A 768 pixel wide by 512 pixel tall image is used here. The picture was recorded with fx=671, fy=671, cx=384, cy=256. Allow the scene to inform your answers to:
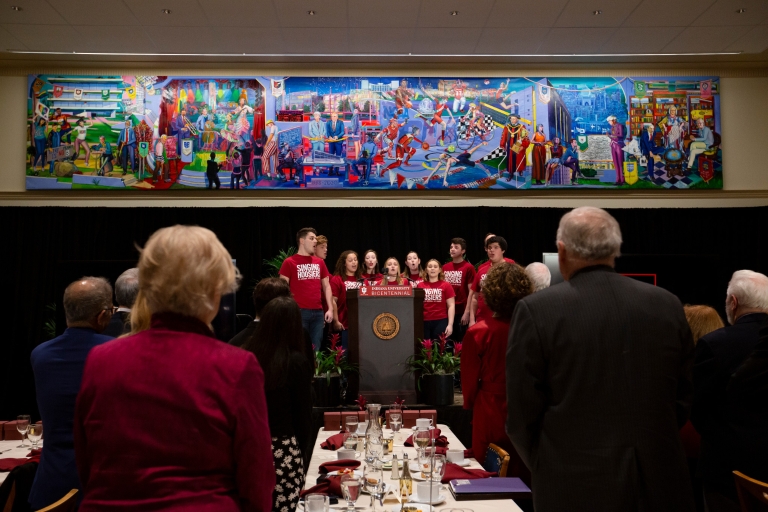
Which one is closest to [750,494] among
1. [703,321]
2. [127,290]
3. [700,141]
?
[703,321]

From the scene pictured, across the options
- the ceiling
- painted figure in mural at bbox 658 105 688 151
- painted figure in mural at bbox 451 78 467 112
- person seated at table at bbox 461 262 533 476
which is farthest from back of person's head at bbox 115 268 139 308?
painted figure in mural at bbox 658 105 688 151

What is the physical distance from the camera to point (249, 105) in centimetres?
1016

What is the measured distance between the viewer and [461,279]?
8812mm

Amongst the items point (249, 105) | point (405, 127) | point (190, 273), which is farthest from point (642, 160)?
point (190, 273)

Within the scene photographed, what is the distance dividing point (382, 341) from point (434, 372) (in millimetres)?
588

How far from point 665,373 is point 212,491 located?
4.59 feet

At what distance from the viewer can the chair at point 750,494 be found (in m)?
2.52

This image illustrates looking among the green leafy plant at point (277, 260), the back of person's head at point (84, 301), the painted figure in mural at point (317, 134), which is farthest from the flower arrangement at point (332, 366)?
the painted figure in mural at point (317, 134)

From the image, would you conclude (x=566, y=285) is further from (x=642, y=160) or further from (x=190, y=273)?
(x=642, y=160)

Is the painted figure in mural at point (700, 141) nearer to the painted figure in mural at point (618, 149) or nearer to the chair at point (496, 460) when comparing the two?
the painted figure in mural at point (618, 149)

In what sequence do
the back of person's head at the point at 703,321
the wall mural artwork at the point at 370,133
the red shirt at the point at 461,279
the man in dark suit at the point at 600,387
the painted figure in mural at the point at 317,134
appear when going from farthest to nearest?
the painted figure in mural at the point at 317,134 → the wall mural artwork at the point at 370,133 → the red shirt at the point at 461,279 → the back of person's head at the point at 703,321 → the man in dark suit at the point at 600,387

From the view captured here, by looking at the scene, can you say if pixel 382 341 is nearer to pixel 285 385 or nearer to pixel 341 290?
pixel 341 290

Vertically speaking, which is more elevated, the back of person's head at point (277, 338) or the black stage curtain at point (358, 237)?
the black stage curtain at point (358, 237)

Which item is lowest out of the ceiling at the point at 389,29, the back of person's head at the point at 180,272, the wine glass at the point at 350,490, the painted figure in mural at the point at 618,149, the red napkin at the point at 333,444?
the red napkin at the point at 333,444
